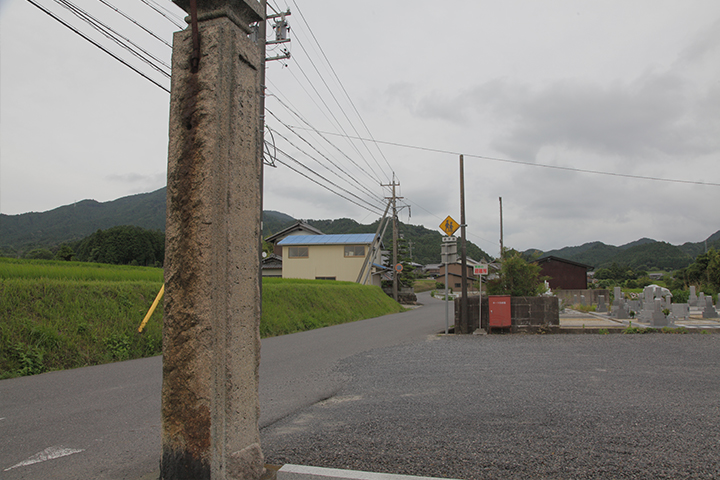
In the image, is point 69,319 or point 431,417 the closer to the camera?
point 431,417

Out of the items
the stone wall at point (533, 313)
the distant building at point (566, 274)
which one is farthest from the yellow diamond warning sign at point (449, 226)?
the distant building at point (566, 274)

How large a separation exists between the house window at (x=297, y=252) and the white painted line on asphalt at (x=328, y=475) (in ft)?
123

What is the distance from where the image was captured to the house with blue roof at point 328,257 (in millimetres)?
39156

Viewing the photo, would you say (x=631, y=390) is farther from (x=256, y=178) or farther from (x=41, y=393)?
(x=41, y=393)

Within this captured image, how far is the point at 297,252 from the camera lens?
132 feet

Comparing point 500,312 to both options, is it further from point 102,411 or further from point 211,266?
point 211,266

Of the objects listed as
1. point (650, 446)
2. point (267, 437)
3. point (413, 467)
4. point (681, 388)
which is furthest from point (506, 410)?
point (681, 388)

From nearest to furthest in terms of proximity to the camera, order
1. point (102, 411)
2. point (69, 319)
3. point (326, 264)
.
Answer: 1. point (102, 411)
2. point (69, 319)
3. point (326, 264)

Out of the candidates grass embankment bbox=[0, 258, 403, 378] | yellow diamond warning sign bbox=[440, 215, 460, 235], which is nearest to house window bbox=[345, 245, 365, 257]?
yellow diamond warning sign bbox=[440, 215, 460, 235]

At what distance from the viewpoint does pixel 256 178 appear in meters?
2.87

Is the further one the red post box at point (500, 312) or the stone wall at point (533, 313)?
the red post box at point (500, 312)

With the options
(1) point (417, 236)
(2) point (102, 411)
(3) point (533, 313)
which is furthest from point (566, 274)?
(1) point (417, 236)

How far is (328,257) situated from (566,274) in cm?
2014

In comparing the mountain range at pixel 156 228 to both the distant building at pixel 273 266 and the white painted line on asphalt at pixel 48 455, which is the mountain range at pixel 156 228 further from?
the white painted line on asphalt at pixel 48 455
